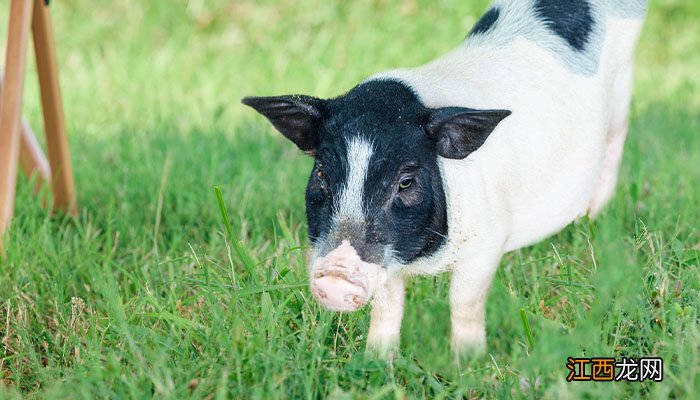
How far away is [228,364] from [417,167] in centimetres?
73

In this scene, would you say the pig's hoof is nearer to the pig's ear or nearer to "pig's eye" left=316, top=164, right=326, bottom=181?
"pig's eye" left=316, top=164, right=326, bottom=181

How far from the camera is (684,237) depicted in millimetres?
A: 3500

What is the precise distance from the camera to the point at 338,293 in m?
2.33

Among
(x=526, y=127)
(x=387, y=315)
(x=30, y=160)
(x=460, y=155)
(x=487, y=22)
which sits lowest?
(x=387, y=315)

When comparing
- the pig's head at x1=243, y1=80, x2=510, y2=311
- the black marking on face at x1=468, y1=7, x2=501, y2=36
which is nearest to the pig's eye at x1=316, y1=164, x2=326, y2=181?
the pig's head at x1=243, y1=80, x2=510, y2=311

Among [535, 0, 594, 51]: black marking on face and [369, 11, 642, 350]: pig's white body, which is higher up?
[535, 0, 594, 51]: black marking on face

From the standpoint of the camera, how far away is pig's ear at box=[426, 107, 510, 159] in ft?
8.32

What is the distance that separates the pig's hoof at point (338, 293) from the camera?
233 cm

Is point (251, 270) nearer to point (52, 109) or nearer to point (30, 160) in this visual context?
point (52, 109)

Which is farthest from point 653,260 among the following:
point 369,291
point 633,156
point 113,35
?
point 113,35

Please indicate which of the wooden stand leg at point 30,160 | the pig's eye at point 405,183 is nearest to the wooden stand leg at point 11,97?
the wooden stand leg at point 30,160

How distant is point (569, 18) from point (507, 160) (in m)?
0.71

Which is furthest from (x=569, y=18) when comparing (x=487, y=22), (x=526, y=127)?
(x=526, y=127)

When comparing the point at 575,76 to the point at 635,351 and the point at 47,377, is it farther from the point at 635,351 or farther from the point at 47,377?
the point at 47,377
